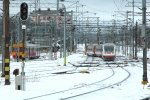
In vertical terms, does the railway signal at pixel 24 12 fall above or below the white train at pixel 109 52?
above

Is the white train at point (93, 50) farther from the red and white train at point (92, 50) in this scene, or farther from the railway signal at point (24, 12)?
the railway signal at point (24, 12)

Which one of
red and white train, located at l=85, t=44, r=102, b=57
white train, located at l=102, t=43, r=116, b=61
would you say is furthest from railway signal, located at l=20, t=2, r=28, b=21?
red and white train, located at l=85, t=44, r=102, b=57

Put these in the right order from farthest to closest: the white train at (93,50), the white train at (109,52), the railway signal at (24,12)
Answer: the white train at (93,50) < the white train at (109,52) < the railway signal at (24,12)

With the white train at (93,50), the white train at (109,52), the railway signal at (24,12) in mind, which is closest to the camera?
the railway signal at (24,12)

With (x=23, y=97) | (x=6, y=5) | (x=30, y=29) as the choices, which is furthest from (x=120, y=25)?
(x=23, y=97)

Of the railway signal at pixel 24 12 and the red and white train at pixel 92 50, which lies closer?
the railway signal at pixel 24 12

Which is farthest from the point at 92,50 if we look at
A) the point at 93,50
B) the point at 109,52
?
the point at 109,52

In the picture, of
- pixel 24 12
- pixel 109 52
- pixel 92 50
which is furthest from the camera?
pixel 92 50

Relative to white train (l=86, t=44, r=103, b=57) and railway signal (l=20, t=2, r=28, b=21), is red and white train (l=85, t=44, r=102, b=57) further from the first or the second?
railway signal (l=20, t=2, r=28, b=21)

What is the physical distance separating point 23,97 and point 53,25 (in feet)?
171

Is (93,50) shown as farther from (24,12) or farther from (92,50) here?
(24,12)

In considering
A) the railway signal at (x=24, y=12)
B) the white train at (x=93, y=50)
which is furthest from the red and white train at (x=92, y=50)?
the railway signal at (x=24, y=12)

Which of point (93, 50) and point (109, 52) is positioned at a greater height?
point (109, 52)

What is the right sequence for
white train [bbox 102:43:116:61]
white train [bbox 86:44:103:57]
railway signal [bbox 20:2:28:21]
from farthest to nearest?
white train [bbox 86:44:103:57] → white train [bbox 102:43:116:61] → railway signal [bbox 20:2:28:21]
